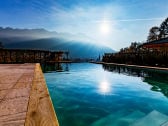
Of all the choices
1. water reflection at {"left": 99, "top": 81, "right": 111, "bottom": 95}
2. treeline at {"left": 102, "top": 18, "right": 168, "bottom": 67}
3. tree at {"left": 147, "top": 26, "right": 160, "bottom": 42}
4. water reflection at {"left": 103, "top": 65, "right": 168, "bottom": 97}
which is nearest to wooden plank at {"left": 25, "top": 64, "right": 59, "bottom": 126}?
water reflection at {"left": 99, "top": 81, "right": 111, "bottom": 95}

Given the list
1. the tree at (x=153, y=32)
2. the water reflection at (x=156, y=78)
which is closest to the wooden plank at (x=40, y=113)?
the water reflection at (x=156, y=78)

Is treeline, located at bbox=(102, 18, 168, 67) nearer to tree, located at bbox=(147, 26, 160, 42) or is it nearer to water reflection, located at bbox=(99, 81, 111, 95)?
water reflection, located at bbox=(99, 81, 111, 95)

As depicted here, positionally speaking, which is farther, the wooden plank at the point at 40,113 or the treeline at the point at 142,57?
the treeline at the point at 142,57

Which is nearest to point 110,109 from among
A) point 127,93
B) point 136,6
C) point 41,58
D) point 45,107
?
point 127,93

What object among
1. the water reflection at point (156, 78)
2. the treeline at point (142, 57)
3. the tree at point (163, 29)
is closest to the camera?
the water reflection at point (156, 78)

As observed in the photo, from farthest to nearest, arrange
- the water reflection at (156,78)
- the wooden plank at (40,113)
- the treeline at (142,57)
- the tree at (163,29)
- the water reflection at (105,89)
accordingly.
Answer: the tree at (163,29)
the treeline at (142,57)
the water reflection at (156,78)
the water reflection at (105,89)
the wooden plank at (40,113)

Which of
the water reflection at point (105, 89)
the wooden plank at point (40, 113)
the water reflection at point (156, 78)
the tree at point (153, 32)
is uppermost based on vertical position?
the tree at point (153, 32)

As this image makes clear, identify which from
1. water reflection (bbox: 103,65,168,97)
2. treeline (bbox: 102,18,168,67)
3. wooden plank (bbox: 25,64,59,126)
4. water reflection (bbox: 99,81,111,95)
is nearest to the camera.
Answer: wooden plank (bbox: 25,64,59,126)

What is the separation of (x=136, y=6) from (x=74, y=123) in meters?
12.5

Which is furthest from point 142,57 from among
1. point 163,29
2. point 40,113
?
point 163,29

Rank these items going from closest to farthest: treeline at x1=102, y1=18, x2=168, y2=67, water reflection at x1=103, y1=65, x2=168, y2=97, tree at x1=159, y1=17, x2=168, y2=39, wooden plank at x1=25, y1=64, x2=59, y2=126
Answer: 1. wooden plank at x1=25, y1=64, x2=59, y2=126
2. water reflection at x1=103, y1=65, x2=168, y2=97
3. treeline at x1=102, y1=18, x2=168, y2=67
4. tree at x1=159, y1=17, x2=168, y2=39

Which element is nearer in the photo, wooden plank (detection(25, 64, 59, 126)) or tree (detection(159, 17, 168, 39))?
wooden plank (detection(25, 64, 59, 126))

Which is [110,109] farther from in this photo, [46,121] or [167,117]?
[46,121]

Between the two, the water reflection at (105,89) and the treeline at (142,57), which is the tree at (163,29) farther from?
the water reflection at (105,89)
